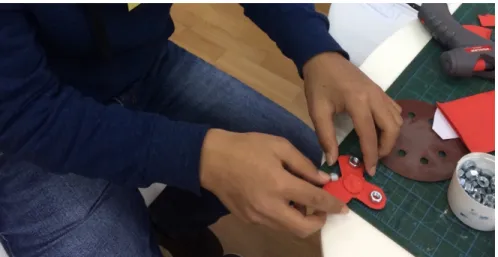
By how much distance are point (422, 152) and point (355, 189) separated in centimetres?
11

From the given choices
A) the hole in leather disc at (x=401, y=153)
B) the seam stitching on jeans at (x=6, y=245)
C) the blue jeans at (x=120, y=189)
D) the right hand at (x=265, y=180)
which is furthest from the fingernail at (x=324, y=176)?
the seam stitching on jeans at (x=6, y=245)

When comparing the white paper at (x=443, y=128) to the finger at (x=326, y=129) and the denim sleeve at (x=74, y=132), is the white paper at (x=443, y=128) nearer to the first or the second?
the finger at (x=326, y=129)

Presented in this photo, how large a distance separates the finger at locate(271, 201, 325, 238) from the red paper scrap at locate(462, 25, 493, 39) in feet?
1.34

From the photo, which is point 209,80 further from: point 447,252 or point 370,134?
point 447,252

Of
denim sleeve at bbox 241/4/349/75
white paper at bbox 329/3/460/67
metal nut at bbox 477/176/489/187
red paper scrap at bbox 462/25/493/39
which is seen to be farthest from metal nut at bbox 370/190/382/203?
white paper at bbox 329/3/460/67

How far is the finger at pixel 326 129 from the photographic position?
0.65 meters

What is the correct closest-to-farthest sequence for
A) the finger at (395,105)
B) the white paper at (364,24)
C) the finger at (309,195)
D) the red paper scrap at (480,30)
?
the finger at (309,195), the finger at (395,105), the red paper scrap at (480,30), the white paper at (364,24)

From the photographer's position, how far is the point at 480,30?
0.80 m

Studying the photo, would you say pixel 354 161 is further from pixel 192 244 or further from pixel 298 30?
A: pixel 192 244

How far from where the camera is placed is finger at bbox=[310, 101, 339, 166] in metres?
0.65

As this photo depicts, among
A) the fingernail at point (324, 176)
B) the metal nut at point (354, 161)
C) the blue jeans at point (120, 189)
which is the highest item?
the fingernail at point (324, 176)

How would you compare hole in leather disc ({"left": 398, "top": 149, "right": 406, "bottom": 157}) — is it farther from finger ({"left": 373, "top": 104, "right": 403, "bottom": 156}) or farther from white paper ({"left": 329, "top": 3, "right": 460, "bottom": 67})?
white paper ({"left": 329, "top": 3, "right": 460, "bottom": 67})

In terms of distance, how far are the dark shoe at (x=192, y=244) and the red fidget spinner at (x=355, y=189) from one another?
1.77 feet

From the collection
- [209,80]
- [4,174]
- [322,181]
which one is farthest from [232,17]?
[322,181]
